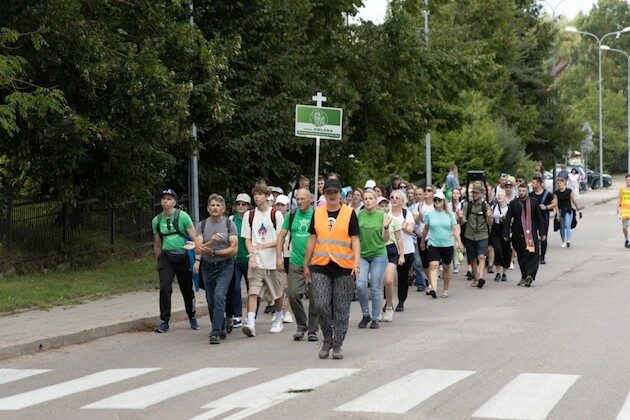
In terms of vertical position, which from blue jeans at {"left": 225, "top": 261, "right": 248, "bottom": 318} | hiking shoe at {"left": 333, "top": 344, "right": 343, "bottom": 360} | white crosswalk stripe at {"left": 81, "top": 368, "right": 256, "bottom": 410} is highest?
blue jeans at {"left": 225, "top": 261, "right": 248, "bottom": 318}

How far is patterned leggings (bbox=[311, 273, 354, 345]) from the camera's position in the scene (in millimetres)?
13000

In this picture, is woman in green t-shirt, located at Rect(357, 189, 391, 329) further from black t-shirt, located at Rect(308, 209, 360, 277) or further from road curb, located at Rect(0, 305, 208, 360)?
road curb, located at Rect(0, 305, 208, 360)

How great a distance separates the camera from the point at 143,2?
20891 mm

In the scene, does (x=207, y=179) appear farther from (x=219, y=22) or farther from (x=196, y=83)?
(x=196, y=83)

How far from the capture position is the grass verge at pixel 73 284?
18.2 metres

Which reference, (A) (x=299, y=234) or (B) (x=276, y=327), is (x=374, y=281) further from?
(B) (x=276, y=327)

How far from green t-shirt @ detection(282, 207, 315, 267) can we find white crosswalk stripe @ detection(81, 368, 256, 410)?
3161 mm

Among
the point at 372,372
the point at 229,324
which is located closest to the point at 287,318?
the point at 229,324

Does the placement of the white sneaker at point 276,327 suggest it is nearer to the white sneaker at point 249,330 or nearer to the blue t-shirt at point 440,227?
the white sneaker at point 249,330

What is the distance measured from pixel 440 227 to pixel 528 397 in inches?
396

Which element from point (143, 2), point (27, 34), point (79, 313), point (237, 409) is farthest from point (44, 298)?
point (237, 409)

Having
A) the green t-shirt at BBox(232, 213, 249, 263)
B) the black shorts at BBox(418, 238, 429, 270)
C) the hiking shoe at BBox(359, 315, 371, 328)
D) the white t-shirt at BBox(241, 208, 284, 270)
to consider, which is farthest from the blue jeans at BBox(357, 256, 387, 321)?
the black shorts at BBox(418, 238, 429, 270)

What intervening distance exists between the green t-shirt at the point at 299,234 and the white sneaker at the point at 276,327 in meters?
0.99

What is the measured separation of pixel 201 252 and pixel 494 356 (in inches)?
157
